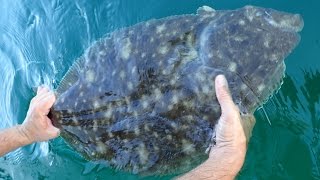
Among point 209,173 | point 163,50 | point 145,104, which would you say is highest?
point 163,50

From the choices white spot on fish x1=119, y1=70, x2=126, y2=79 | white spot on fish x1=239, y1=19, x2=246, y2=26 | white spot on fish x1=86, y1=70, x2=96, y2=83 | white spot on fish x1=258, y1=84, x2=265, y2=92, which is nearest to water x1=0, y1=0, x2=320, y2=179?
white spot on fish x1=258, y1=84, x2=265, y2=92

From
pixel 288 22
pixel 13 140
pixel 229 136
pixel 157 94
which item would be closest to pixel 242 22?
pixel 288 22

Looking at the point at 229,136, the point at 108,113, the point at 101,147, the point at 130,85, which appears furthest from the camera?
the point at 101,147

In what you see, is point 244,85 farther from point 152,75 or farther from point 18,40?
point 18,40

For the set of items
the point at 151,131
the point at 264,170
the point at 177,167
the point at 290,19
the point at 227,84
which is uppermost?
the point at 290,19

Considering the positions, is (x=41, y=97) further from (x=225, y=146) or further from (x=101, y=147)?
(x=225, y=146)

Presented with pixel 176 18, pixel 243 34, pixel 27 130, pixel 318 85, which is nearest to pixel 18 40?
pixel 27 130

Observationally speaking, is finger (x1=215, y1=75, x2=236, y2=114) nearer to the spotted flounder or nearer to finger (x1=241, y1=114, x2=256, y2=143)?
the spotted flounder
